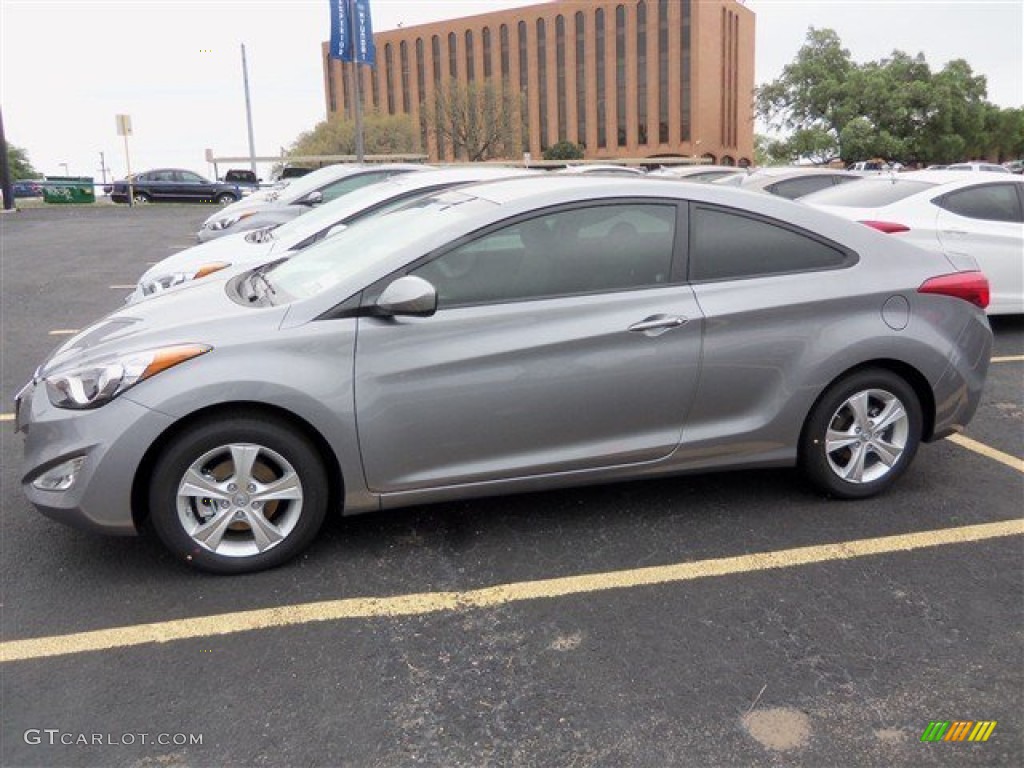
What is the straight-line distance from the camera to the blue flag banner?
71.7 feet

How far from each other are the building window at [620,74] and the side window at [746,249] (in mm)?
76371

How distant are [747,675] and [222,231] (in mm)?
9464

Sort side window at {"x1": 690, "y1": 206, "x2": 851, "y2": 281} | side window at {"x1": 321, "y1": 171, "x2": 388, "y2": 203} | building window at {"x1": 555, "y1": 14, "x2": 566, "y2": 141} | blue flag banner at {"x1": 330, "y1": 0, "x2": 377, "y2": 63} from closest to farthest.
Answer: side window at {"x1": 690, "y1": 206, "x2": 851, "y2": 281} → side window at {"x1": 321, "y1": 171, "x2": 388, "y2": 203} → blue flag banner at {"x1": 330, "y1": 0, "x2": 377, "y2": 63} → building window at {"x1": 555, "y1": 14, "x2": 566, "y2": 141}

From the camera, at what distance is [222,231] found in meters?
10.9

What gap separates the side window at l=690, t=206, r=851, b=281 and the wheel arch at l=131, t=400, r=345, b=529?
1812mm

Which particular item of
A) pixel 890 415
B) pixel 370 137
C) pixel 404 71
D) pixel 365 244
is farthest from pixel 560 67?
pixel 890 415

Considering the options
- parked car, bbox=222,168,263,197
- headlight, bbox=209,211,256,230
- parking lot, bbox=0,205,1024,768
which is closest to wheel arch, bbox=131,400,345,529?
parking lot, bbox=0,205,1024,768

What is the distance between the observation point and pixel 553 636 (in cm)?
317

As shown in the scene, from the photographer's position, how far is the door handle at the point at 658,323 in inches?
151

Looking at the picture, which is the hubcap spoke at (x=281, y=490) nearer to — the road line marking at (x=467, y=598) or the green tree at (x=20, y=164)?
the road line marking at (x=467, y=598)

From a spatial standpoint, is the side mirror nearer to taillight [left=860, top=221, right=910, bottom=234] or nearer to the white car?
taillight [left=860, top=221, right=910, bottom=234]

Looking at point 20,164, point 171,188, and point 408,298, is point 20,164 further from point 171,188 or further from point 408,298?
point 408,298

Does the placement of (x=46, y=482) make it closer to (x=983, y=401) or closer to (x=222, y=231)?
(x=983, y=401)

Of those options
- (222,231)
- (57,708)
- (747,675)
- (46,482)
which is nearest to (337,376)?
(46,482)
